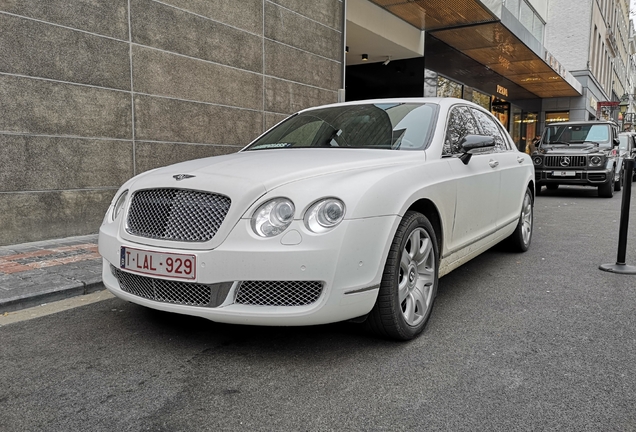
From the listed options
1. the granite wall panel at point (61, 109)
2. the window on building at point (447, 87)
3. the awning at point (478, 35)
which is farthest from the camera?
the window on building at point (447, 87)

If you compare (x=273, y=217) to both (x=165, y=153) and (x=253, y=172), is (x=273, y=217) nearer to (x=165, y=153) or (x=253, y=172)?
(x=253, y=172)

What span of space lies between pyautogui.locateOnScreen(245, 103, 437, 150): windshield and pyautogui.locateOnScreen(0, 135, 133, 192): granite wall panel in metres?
2.97

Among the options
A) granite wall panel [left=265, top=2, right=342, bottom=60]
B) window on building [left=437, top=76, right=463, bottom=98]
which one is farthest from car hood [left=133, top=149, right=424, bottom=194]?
window on building [left=437, top=76, right=463, bottom=98]

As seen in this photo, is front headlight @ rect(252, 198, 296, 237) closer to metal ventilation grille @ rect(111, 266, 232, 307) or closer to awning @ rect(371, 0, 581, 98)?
metal ventilation grille @ rect(111, 266, 232, 307)

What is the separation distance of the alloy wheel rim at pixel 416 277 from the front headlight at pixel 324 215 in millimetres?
538

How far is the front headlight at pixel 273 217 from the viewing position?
8.62 feet

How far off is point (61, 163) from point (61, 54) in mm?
1247

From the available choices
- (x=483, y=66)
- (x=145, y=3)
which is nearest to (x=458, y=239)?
A: (x=145, y=3)

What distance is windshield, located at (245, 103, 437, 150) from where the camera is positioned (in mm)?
3746

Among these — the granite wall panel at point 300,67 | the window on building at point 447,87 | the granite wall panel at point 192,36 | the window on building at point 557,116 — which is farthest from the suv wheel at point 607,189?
the window on building at point 557,116

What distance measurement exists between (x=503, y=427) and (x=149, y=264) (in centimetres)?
187

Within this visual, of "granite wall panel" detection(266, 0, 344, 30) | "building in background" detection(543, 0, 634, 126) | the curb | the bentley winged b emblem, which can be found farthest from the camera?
"building in background" detection(543, 0, 634, 126)

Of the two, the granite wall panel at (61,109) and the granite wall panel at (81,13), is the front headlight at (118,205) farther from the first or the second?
the granite wall panel at (81,13)

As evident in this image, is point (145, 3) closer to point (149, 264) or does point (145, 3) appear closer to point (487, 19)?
point (149, 264)
